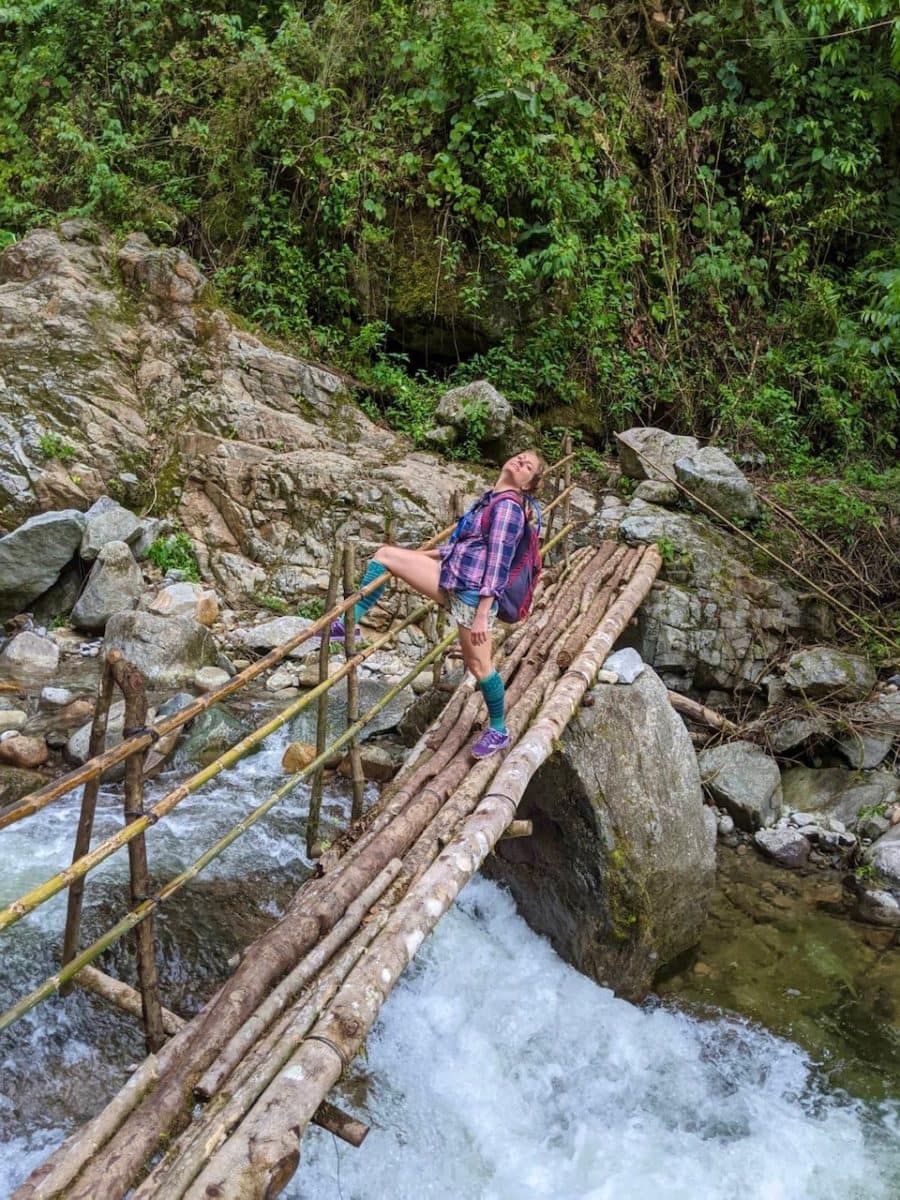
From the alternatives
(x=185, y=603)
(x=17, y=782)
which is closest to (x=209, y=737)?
(x=17, y=782)

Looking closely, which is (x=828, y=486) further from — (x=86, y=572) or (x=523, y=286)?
(x=86, y=572)

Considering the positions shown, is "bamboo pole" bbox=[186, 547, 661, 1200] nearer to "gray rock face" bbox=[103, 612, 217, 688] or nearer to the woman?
the woman

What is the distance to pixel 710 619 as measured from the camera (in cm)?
705

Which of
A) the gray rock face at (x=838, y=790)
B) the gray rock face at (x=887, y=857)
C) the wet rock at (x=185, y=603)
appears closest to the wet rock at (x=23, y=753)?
the wet rock at (x=185, y=603)

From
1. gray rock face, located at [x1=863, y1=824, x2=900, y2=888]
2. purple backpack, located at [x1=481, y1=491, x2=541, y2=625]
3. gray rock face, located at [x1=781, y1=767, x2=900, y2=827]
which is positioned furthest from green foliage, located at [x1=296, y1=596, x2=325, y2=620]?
gray rock face, located at [x1=863, y1=824, x2=900, y2=888]

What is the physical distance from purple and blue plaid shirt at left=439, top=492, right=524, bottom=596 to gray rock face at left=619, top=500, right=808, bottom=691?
10.6ft

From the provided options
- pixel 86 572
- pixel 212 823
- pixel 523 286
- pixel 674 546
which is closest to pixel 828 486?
pixel 674 546

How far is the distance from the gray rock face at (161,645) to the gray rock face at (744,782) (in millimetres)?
4022

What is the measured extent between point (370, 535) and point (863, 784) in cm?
468

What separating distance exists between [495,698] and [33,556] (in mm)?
4895

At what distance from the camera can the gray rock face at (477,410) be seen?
911 cm

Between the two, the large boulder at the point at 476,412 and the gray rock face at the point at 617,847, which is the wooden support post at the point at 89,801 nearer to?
the gray rock face at the point at 617,847

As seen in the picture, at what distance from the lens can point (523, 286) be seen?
388 inches

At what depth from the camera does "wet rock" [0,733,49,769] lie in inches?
216
